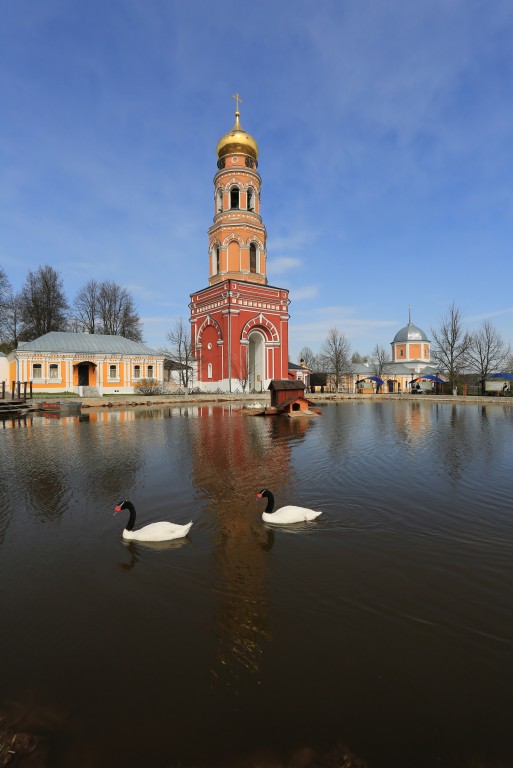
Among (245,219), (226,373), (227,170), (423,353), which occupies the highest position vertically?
(227,170)

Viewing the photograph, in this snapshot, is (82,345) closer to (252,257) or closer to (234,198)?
(252,257)

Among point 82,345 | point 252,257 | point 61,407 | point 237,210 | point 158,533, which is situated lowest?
point 158,533

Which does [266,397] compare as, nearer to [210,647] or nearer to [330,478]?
[330,478]

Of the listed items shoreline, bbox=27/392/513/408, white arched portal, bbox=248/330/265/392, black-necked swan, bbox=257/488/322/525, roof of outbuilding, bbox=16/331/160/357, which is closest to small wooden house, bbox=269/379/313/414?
shoreline, bbox=27/392/513/408

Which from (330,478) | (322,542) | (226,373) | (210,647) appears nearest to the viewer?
(210,647)

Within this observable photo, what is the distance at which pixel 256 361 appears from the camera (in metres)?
49.6

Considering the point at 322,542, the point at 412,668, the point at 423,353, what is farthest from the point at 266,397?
the point at 423,353

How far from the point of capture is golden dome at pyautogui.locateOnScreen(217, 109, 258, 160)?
150 ft

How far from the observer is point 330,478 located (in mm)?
9273

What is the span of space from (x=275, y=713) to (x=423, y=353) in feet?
299

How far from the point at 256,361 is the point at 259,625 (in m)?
46.1

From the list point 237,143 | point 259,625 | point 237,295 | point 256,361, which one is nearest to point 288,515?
point 259,625

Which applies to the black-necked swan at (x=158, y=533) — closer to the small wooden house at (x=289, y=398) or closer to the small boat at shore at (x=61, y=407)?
the small wooden house at (x=289, y=398)

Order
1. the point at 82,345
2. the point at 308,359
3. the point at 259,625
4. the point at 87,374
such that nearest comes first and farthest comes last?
the point at 259,625 < the point at 82,345 < the point at 87,374 < the point at 308,359
